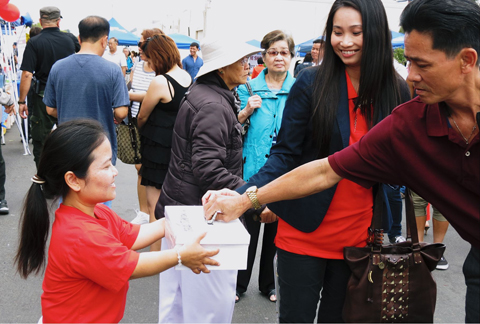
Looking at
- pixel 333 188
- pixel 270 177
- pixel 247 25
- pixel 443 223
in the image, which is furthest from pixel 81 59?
pixel 247 25

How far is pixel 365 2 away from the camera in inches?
86.2

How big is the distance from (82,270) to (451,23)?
5.17 feet

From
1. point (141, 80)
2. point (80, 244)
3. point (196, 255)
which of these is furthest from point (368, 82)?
point (141, 80)

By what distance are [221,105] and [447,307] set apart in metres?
2.58

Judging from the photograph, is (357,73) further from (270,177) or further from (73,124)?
(73,124)

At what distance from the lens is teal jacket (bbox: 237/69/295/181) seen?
3.95 metres

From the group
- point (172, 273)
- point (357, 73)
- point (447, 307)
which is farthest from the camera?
point (447, 307)

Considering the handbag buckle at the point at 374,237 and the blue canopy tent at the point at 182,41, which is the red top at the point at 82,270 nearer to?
the handbag buckle at the point at 374,237

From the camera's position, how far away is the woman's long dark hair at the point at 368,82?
7.20ft

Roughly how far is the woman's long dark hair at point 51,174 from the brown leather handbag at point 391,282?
118 centimetres

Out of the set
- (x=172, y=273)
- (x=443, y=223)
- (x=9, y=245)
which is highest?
(x=172, y=273)

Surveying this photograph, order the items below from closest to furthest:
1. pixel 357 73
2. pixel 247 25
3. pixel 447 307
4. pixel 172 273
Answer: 1. pixel 357 73
2. pixel 172 273
3. pixel 447 307
4. pixel 247 25

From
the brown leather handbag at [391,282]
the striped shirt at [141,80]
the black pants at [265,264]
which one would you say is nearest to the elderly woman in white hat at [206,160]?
the brown leather handbag at [391,282]

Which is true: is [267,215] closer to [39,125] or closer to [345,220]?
[345,220]
